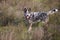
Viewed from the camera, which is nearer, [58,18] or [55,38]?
[55,38]

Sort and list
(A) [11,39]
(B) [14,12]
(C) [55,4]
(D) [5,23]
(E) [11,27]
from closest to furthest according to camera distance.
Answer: (A) [11,39] → (E) [11,27] → (D) [5,23] → (B) [14,12] → (C) [55,4]

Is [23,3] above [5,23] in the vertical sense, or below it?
above

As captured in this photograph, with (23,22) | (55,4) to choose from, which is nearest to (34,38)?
(23,22)

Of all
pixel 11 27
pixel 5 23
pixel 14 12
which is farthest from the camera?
pixel 14 12

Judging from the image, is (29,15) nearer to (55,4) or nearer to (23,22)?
(23,22)

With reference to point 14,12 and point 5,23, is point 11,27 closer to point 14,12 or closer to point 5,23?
point 5,23

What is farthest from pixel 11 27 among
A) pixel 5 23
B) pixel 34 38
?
pixel 34 38
